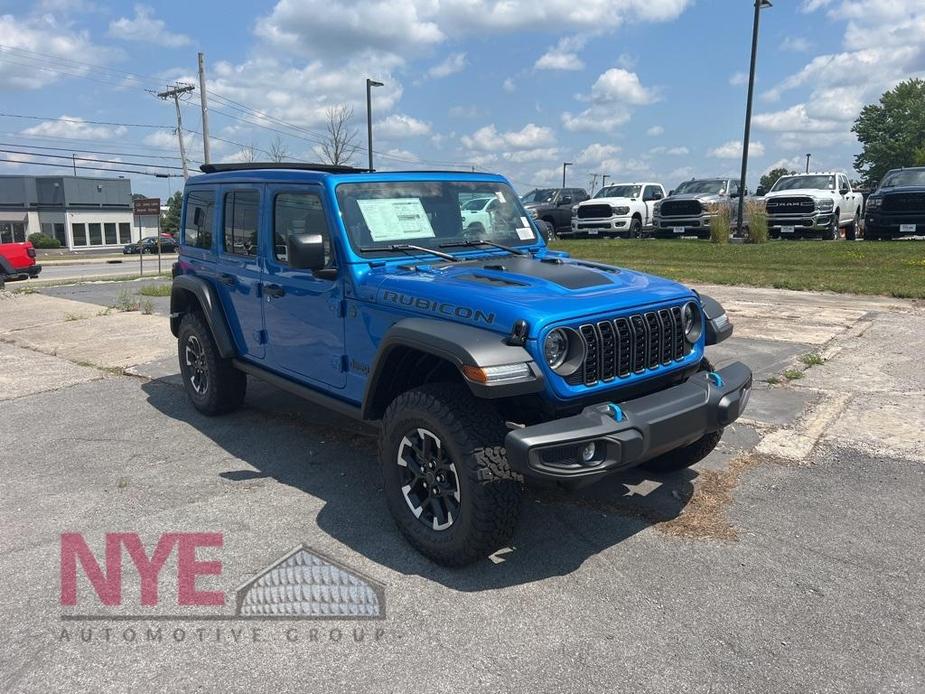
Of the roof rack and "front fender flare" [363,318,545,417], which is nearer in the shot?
"front fender flare" [363,318,545,417]

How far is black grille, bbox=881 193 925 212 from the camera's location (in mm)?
17125

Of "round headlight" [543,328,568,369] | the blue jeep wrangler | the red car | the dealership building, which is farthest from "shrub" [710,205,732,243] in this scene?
the dealership building

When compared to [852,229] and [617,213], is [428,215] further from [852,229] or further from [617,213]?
[852,229]

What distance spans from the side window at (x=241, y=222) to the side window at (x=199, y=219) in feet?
1.00

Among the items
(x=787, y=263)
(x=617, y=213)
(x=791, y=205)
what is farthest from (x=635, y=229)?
(x=787, y=263)

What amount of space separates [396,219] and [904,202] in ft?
57.3

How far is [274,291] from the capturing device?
184 inches

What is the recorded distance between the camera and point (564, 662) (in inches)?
105

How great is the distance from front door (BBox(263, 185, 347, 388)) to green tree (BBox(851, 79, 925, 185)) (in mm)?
79703

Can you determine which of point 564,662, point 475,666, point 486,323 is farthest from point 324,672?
point 486,323

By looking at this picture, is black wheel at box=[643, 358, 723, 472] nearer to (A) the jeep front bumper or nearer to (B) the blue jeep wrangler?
(B) the blue jeep wrangler

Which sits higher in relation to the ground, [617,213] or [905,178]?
[905,178]

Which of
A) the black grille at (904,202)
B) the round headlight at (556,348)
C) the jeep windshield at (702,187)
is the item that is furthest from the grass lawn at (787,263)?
the round headlight at (556,348)

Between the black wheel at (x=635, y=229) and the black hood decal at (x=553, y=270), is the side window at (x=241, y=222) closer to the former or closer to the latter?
the black hood decal at (x=553, y=270)
